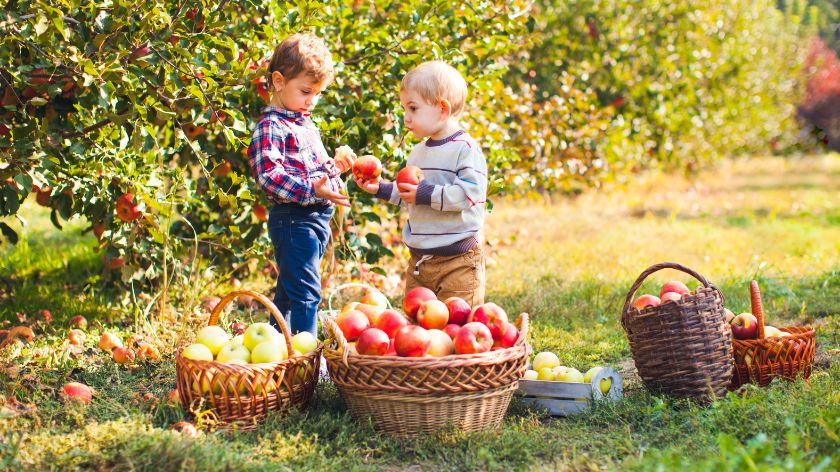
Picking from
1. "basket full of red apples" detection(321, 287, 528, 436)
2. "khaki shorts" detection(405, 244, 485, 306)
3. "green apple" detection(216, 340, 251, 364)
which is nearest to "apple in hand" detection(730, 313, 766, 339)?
"basket full of red apples" detection(321, 287, 528, 436)

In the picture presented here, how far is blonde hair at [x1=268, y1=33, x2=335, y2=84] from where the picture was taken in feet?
11.4

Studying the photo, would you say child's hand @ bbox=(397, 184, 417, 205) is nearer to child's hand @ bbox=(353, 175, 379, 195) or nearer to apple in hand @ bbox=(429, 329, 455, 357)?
child's hand @ bbox=(353, 175, 379, 195)

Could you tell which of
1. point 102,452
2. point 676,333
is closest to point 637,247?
point 676,333

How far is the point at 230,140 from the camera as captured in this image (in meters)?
3.72

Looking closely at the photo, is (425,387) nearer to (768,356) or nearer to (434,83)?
(434,83)

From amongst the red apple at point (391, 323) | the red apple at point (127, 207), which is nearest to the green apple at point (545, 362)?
the red apple at point (391, 323)

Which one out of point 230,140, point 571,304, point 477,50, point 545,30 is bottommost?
point 571,304

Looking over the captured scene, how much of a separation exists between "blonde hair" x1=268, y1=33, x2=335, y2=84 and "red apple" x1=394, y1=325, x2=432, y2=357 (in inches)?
50.1

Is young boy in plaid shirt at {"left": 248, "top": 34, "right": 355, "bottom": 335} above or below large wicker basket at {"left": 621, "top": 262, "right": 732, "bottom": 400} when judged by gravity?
above

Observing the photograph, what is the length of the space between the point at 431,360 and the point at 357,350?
1.09 feet

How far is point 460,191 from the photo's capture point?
3365mm

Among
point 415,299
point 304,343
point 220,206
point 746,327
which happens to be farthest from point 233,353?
point 746,327

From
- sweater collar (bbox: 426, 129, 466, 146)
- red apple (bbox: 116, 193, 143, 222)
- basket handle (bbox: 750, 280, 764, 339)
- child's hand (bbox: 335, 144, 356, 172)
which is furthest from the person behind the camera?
red apple (bbox: 116, 193, 143, 222)

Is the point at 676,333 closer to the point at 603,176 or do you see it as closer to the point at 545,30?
the point at 603,176
